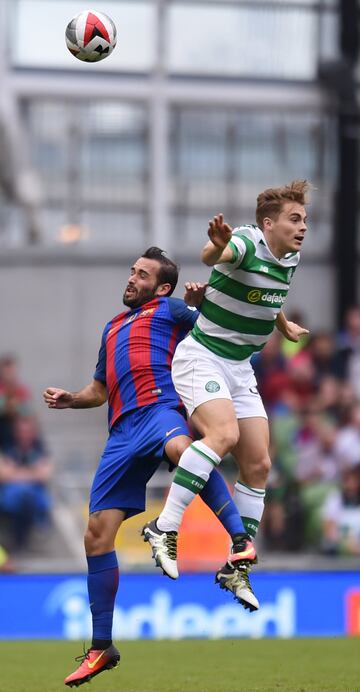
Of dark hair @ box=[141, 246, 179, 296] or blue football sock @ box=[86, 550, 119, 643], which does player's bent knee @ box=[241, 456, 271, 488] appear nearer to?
blue football sock @ box=[86, 550, 119, 643]

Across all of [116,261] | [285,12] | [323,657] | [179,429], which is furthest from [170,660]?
[285,12]

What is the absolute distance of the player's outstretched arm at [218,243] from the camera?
278 inches

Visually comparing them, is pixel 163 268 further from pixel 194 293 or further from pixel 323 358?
pixel 323 358

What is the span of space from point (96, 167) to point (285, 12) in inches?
115

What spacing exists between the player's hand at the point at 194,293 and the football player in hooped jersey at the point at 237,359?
3cm

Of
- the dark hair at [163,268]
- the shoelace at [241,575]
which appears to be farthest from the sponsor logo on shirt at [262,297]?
the shoelace at [241,575]

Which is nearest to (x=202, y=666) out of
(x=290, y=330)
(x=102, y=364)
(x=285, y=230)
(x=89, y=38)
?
(x=102, y=364)

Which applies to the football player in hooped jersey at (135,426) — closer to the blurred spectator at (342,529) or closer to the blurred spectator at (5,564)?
the blurred spectator at (5,564)

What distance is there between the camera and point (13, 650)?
1079 centimetres

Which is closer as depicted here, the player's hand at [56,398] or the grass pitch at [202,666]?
the grass pitch at [202,666]

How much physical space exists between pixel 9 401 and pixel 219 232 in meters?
7.32

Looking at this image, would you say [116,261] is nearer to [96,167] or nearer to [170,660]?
[96,167]

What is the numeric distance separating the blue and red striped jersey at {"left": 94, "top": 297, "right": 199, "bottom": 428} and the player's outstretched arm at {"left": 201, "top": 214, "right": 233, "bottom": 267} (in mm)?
788

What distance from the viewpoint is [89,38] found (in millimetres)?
8461
